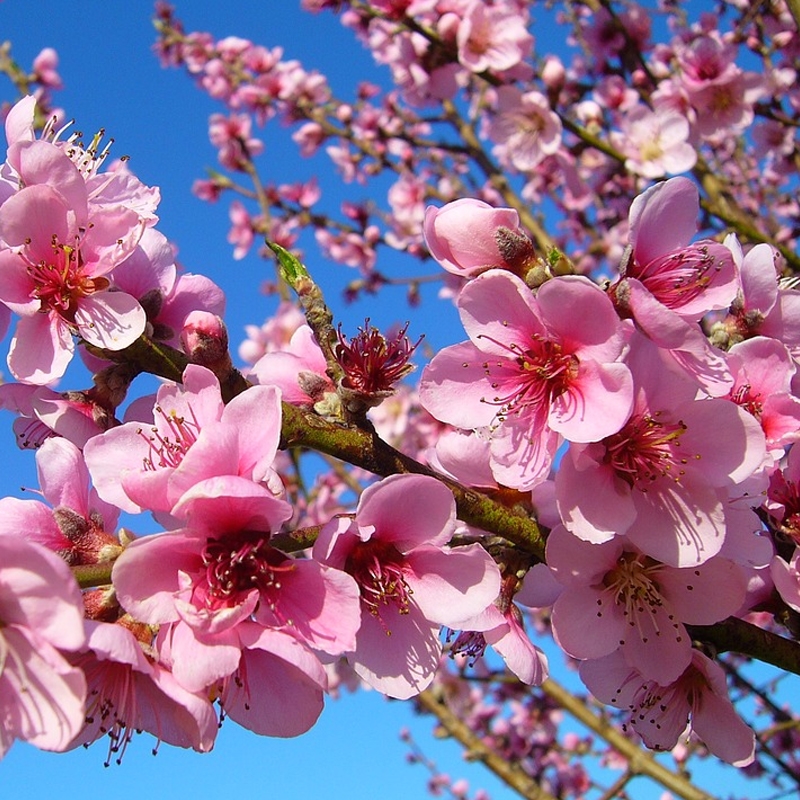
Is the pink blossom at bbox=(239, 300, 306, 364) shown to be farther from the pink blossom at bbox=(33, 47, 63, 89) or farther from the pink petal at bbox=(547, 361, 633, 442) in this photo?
the pink petal at bbox=(547, 361, 633, 442)

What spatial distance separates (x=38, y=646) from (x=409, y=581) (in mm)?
618

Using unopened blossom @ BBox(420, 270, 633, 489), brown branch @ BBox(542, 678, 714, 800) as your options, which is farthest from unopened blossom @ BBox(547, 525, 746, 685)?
brown branch @ BBox(542, 678, 714, 800)

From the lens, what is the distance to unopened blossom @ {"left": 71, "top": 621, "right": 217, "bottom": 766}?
111cm

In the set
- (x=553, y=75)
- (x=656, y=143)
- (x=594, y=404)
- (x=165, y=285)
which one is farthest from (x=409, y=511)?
(x=553, y=75)

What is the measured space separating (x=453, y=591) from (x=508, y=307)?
0.51 meters

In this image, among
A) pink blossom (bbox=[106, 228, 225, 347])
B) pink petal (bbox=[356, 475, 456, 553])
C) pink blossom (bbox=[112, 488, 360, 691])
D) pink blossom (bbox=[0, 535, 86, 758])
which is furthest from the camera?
pink blossom (bbox=[106, 228, 225, 347])

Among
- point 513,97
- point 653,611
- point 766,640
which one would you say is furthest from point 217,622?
point 513,97

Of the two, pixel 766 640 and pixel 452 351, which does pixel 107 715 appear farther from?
pixel 766 640

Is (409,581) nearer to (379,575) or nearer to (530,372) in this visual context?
(379,575)

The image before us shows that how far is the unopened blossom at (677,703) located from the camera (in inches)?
66.8

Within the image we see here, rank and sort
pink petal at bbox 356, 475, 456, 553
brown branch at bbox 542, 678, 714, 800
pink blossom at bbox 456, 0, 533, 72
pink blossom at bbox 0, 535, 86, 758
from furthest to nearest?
pink blossom at bbox 456, 0, 533, 72 < brown branch at bbox 542, 678, 714, 800 < pink petal at bbox 356, 475, 456, 553 < pink blossom at bbox 0, 535, 86, 758

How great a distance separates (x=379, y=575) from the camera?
55.6 inches

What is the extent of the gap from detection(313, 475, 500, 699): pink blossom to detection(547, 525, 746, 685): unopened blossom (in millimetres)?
192

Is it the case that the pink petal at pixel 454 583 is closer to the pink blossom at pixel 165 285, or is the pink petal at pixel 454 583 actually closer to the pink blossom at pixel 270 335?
the pink blossom at pixel 165 285
